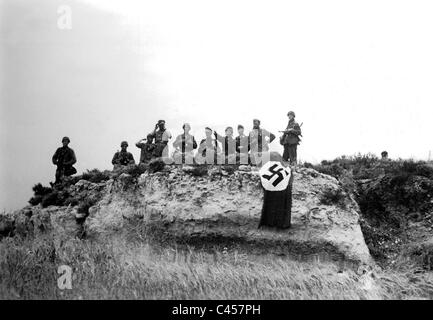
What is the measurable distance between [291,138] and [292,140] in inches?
3.0

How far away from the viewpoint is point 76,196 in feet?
63.3

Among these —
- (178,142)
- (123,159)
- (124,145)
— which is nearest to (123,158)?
(123,159)

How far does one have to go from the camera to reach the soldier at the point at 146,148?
19500mm

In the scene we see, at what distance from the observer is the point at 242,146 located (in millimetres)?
18453

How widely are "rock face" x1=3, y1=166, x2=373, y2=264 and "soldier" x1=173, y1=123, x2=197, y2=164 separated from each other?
0.59 meters

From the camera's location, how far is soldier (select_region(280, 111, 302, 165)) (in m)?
18.1

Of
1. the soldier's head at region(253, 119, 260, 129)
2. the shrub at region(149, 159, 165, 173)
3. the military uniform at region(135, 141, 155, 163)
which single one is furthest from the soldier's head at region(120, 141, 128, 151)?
the soldier's head at region(253, 119, 260, 129)

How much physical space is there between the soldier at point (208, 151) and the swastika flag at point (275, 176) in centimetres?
239

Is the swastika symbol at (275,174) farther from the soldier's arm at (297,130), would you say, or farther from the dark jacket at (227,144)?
the dark jacket at (227,144)

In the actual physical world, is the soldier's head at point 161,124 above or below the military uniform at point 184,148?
above

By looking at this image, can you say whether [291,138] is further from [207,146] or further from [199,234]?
[199,234]

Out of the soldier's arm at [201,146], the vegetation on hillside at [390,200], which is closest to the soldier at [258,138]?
the soldier's arm at [201,146]

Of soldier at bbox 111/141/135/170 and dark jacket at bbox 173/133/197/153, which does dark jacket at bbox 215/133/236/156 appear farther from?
soldier at bbox 111/141/135/170

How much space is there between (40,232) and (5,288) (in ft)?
19.5
